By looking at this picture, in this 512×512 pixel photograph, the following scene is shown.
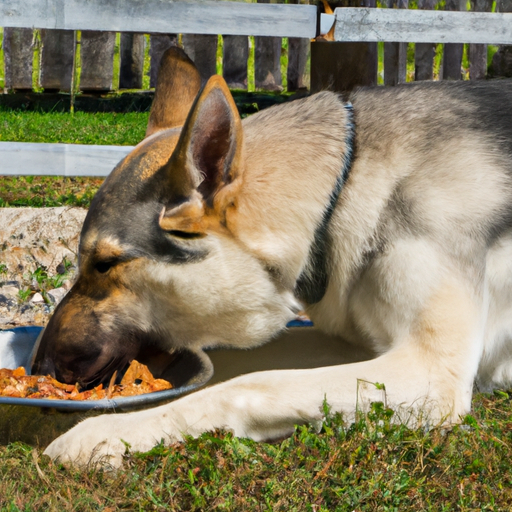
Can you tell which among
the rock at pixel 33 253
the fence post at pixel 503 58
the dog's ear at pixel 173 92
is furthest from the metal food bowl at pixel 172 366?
the fence post at pixel 503 58

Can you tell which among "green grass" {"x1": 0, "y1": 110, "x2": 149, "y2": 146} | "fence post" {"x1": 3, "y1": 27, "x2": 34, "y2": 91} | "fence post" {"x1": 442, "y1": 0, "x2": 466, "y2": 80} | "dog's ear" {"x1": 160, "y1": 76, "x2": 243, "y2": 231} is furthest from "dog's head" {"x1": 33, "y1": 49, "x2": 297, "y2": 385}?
"fence post" {"x1": 442, "y1": 0, "x2": 466, "y2": 80}

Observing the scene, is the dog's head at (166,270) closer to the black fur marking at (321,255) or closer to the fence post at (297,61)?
the black fur marking at (321,255)

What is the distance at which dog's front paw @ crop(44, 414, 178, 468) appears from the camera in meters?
2.18

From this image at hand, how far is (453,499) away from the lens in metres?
2.01

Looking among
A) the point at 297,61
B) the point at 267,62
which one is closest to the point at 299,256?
the point at 267,62

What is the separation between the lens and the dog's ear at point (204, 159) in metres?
2.29

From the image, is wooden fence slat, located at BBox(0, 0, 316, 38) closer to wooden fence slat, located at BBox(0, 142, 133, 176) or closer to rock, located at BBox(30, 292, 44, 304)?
wooden fence slat, located at BBox(0, 142, 133, 176)

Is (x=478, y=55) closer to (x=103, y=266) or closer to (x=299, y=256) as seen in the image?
(x=299, y=256)

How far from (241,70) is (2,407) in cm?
866

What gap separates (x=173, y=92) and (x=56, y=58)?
7.73m

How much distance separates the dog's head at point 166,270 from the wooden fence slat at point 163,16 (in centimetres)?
283

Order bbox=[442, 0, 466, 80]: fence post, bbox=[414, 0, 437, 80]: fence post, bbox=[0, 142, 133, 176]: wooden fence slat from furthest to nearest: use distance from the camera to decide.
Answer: bbox=[414, 0, 437, 80]: fence post < bbox=[442, 0, 466, 80]: fence post < bbox=[0, 142, 133, 176]: wooden fence slat

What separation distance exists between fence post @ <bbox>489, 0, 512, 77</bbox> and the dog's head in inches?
373

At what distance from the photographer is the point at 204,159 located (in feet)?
7.89
